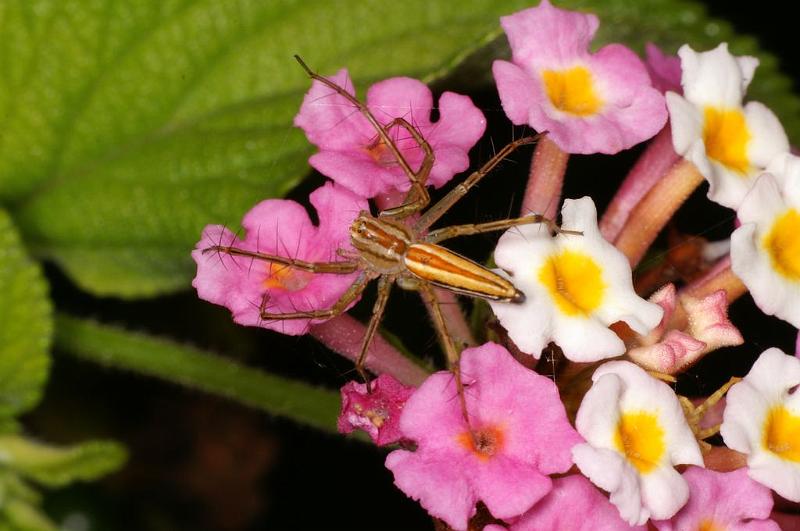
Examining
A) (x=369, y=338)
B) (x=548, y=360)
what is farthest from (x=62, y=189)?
(x=548, y=360)

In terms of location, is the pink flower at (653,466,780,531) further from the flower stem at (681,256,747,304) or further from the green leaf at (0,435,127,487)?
the green leaf at (0,435,127,487)

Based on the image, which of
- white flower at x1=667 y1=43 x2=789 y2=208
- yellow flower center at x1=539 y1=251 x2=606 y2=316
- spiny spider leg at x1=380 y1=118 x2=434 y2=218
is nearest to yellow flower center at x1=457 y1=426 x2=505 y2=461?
yellow flower center at x1=539 y1=251 x2=606 y2=316

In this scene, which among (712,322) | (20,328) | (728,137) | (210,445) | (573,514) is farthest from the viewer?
(210,445)

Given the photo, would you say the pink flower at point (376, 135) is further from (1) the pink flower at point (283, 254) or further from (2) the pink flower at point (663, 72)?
(2) the pink flower at point (663, 72)

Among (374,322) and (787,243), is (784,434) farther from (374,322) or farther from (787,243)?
(374,322)

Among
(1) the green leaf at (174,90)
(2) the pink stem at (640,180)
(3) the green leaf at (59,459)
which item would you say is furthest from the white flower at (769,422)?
(3) the green leaf at (59,459)

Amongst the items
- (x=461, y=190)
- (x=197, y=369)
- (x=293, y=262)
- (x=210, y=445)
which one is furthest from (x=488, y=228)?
(x=210, y=445)

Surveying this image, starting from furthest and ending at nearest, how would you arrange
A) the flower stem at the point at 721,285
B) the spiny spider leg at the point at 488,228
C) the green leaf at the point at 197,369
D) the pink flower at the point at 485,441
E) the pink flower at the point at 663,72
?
1. the green leaf at the point at 197,369
2. the pink flower at the point at 663,72
3. the flower stem at the point at 721,285
4. the spiny spider leg at the point at 488,228
5. the pink flower at the point at 485,441

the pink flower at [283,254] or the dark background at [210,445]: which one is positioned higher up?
the pink flower at [283,254]
